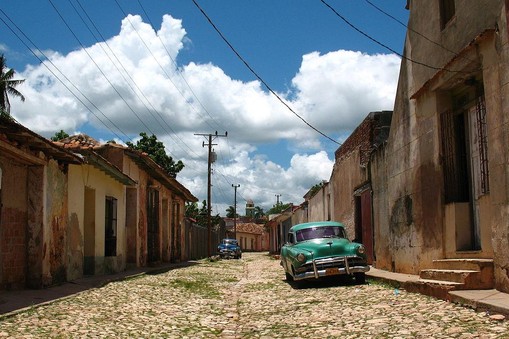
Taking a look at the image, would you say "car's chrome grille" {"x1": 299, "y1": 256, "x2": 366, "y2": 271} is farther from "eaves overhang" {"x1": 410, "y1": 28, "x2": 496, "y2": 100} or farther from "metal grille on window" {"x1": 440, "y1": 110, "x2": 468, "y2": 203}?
"eaves overhang" {"x1": 410, "y1": 28, "x2": 496, "y2": 100}

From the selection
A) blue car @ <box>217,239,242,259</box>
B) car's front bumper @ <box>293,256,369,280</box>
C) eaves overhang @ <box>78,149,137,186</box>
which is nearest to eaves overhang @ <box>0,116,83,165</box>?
eaves overhang @ <box>78,149,137,186</box>

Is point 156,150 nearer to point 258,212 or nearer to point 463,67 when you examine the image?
point 463,67

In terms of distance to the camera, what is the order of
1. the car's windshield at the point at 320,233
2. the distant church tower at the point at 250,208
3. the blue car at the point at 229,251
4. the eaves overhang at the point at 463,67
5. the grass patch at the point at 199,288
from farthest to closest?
the distant church tower at the point at 250,208 < the blue car at the point at 229,251 < the car's windshield at the point at 320,233 < the grass patch at the point at 199,288 < the eaves overhang at the point at 463,67

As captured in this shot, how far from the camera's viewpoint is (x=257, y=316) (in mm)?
8648

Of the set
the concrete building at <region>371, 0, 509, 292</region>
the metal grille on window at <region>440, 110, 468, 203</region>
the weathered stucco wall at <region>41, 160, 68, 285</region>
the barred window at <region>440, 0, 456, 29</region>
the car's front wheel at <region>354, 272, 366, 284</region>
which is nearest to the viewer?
the concrete building at <region>371, 0, 509, 292</region>

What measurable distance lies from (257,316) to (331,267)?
12.9 feet

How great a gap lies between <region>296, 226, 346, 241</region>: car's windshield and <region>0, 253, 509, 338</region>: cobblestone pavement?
208 cm

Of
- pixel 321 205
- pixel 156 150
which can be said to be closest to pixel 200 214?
pixel 156 150

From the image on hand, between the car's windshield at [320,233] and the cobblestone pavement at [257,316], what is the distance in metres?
2.08

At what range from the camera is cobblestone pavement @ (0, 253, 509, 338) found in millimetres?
6633

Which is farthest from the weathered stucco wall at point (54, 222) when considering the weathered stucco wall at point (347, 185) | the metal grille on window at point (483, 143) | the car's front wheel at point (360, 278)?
the weathered stucco wall at point (347, 185)

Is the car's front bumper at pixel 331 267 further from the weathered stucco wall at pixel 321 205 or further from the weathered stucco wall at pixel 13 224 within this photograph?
the weathered stucco wall at pixel 321 205

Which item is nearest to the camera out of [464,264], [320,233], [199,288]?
[464,264]

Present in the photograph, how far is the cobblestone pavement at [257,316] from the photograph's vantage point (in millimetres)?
6633
